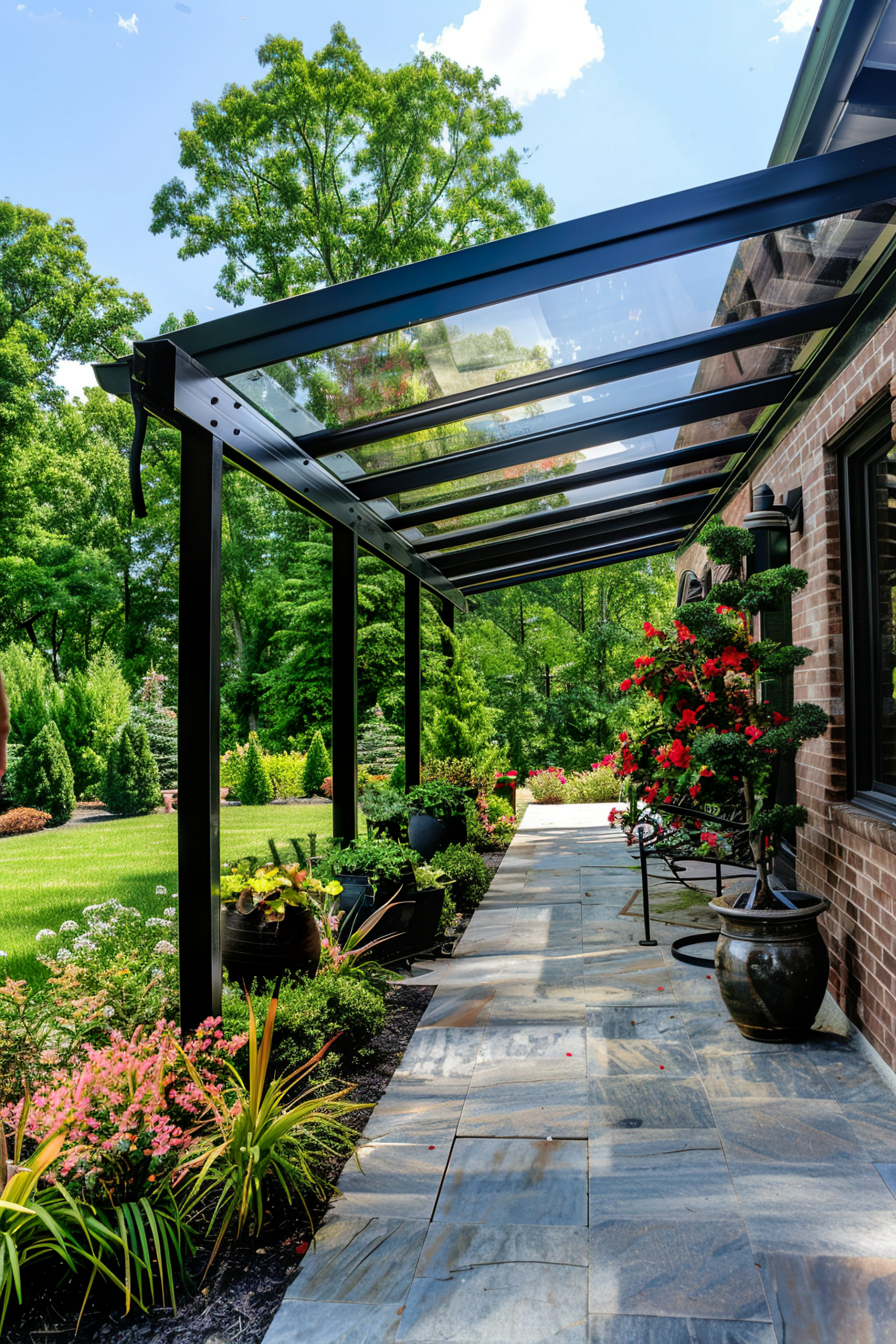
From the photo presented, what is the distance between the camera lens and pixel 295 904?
11.7ft

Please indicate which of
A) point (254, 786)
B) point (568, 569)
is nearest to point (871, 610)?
point (568, 569)

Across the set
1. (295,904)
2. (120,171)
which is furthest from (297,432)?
(120,171)

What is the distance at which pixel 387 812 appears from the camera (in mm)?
6652

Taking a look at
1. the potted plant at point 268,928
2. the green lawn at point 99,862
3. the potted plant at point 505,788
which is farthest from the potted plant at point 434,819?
the potted plant at point 268,928

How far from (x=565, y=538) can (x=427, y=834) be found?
8.91 feet

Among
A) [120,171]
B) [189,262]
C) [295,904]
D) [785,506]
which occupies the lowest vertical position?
[295,904]

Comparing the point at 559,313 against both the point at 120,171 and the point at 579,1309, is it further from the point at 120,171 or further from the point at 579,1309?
the point at 120,171

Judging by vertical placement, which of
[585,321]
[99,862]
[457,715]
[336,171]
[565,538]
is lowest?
[99,862]

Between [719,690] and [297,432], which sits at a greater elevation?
[297,432]

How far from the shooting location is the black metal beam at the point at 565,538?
715 centimetres

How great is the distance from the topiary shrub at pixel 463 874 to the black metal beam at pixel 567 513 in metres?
2.32

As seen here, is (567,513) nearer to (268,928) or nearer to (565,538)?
(565,538)

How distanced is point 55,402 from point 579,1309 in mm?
19499

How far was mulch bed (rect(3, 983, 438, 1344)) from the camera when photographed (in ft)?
6.28
